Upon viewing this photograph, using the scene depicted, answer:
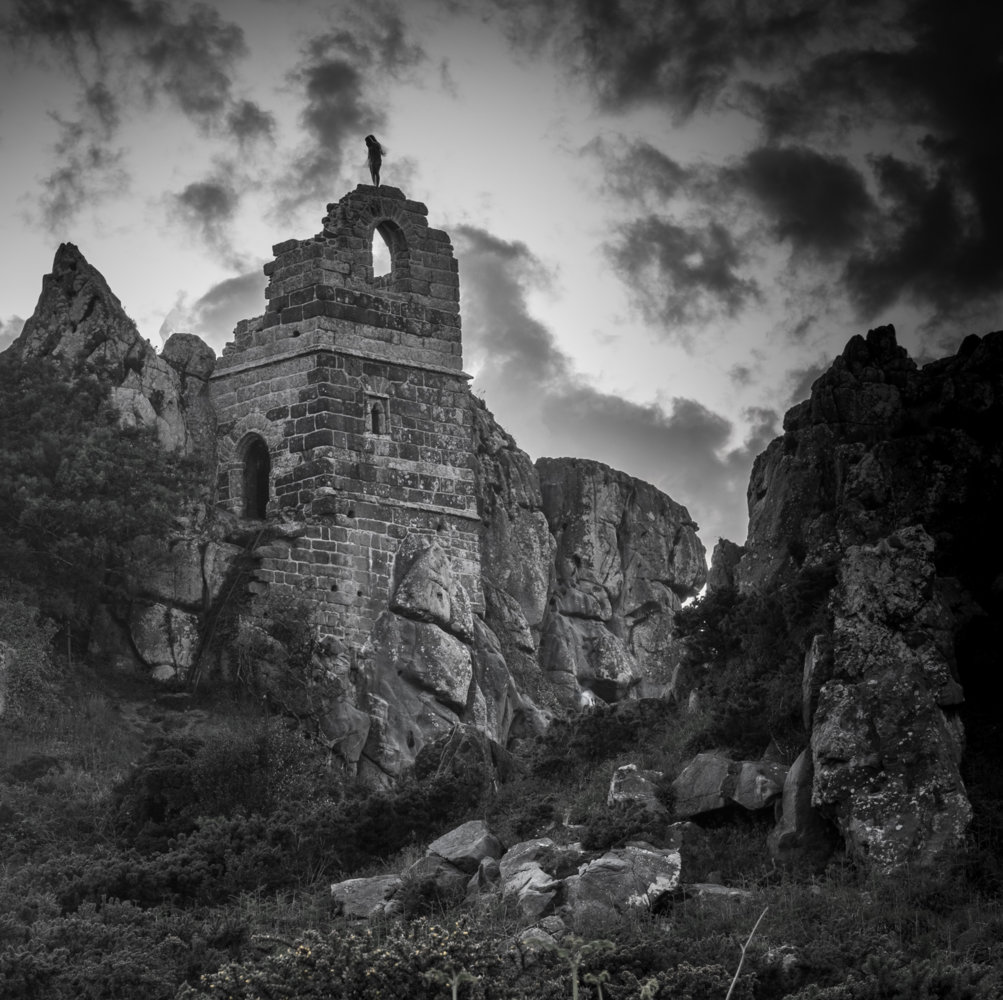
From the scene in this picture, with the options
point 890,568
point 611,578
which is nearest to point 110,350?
point 611,578

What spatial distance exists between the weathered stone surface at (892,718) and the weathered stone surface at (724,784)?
53.4 inches

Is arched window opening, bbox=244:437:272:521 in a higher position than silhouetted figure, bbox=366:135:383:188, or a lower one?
lower

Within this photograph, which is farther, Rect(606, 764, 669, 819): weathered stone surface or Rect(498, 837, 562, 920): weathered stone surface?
Rect(606, 764, 669, 819): weathered stone surface

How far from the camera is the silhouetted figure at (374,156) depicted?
4991cm

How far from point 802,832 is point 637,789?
3313 mm

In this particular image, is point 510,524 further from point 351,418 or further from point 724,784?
point 724,784

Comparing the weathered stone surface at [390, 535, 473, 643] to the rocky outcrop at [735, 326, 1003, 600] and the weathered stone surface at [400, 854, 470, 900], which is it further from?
the weathered stone surface at [400, 854, 470, 900]

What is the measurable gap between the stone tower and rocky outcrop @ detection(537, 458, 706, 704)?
4.92m

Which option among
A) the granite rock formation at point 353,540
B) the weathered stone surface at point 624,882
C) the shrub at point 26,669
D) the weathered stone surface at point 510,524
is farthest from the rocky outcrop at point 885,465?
the shrub at point 26,669

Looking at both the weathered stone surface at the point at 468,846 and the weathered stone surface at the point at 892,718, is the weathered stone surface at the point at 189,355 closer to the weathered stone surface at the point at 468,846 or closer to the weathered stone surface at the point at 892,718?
the weathered stone surface at the point at 468,846

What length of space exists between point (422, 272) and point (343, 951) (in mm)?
27579

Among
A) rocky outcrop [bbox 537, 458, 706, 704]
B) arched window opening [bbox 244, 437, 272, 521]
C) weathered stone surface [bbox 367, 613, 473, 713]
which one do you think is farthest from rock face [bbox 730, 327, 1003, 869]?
rocky outcrop [bbox 537, 458, 706, 704]

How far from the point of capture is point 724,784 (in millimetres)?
28172

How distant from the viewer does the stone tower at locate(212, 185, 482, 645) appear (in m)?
44.6
